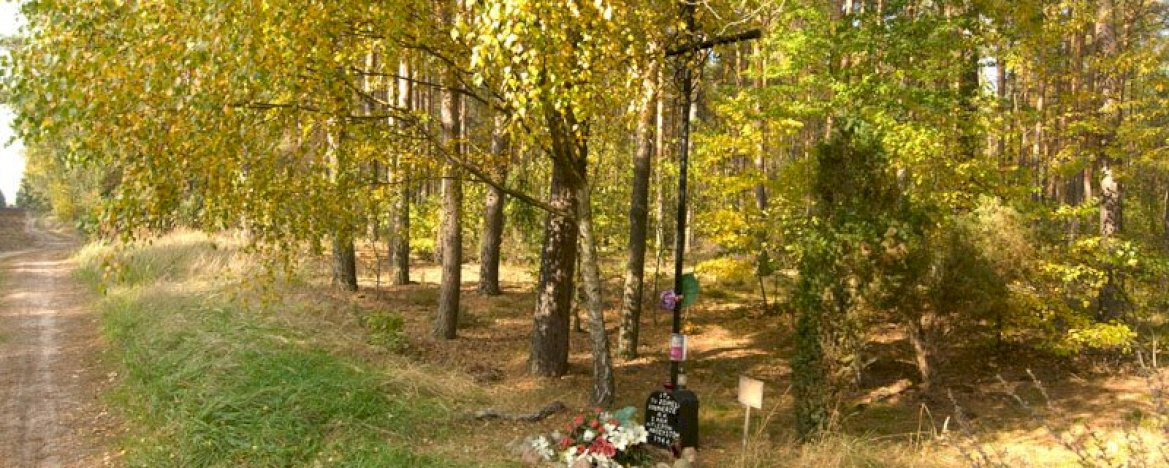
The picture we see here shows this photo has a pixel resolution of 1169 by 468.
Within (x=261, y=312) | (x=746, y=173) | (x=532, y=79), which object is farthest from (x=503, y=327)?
(x=532, y=79)

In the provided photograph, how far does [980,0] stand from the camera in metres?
12.9

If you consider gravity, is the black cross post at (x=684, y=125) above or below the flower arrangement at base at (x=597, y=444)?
above

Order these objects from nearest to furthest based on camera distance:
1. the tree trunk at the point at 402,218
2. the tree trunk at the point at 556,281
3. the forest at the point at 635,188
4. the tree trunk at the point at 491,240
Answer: the forest at the point at 635,188
the tree trunk at the point at 556,281
the tree trunk at the point at 402,218
the tree trunk at the point at 491,240

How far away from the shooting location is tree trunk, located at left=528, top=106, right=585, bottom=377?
9555 mm

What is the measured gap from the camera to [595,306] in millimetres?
8164

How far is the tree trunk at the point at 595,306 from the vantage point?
26.8 feet

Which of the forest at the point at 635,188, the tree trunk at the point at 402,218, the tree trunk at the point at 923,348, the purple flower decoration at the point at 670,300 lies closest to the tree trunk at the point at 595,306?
the forest at the point at 635,188

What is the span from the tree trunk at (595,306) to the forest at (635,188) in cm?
3

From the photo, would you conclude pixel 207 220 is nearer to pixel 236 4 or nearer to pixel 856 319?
pixel 236 4

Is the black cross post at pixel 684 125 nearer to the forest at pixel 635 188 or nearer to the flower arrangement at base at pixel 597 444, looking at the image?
the forest at pixel 635 188

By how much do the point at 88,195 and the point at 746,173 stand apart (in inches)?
1149

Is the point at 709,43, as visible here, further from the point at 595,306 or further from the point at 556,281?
the point at 556,281

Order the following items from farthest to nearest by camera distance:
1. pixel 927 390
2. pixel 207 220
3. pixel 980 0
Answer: pixel 980 0 < pixel 927 390 < pixel 207 220

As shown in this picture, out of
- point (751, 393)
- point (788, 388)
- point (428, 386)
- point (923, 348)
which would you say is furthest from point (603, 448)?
point (923, 348)
